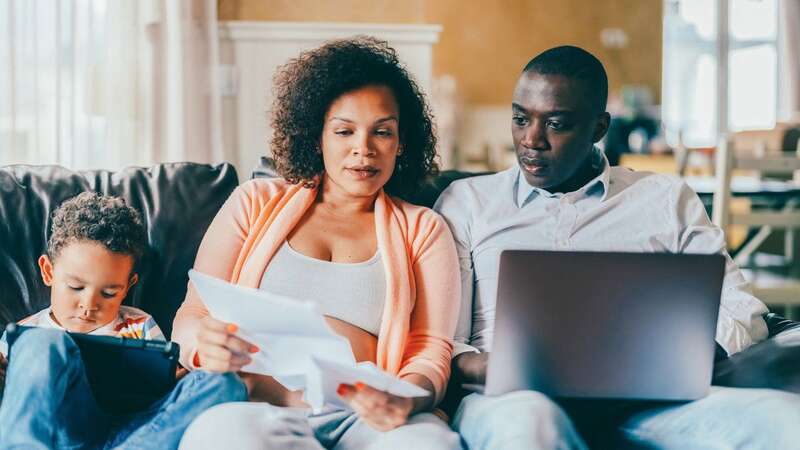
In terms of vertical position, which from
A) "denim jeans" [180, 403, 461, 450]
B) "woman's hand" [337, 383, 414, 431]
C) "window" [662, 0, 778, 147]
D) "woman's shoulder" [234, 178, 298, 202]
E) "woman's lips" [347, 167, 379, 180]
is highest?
"window" [662, 0, 778, 147]

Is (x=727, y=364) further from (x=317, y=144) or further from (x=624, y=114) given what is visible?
(x=624, y=114)

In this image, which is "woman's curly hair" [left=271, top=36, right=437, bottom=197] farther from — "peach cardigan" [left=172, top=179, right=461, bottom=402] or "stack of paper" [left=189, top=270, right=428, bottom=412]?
"stack of paper" [left=189, top=270, right=428, bottom=412]

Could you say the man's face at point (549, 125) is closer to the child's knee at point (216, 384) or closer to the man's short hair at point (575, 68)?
the man's short hair at point (575, 68)

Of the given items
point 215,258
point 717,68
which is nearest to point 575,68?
point 215,258

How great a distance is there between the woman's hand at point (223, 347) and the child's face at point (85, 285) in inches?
16.1

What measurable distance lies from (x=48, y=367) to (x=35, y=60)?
125cm

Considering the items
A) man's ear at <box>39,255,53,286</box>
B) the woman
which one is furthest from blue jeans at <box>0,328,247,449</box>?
man's ear at <box>39,255,53,286</box>

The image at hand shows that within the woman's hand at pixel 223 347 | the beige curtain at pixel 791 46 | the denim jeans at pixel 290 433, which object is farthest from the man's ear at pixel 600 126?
the beige curtain at pixel 791 46

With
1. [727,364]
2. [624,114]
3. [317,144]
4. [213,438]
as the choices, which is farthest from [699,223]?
[624,114]

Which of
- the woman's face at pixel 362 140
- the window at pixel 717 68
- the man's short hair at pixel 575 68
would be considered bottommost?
the woman's face at pixel 362 140

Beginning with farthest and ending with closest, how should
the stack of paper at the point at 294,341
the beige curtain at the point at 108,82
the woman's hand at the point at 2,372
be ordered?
the beige curtain at the point at 108,82 < the woman's hand at the point at 2,372 < the stack of paper at the point at 294,341

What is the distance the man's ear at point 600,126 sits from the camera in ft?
5.76

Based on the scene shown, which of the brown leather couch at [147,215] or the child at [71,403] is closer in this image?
the child at [71,403]

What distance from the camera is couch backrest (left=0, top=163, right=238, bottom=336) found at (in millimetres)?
1694
